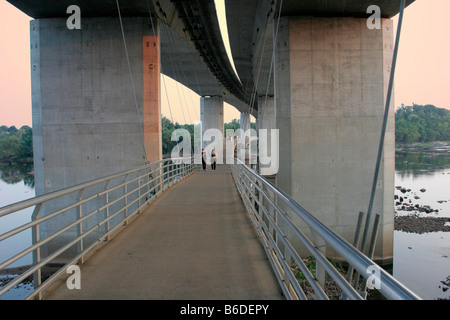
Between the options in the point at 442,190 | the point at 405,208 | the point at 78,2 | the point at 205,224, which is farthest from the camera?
the point at 442,190

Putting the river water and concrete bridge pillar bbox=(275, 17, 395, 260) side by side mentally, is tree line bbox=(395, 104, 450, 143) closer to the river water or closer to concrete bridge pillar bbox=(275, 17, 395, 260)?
the river water

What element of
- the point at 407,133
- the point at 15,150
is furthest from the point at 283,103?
the point at 15,150

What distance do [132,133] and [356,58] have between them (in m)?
11.3

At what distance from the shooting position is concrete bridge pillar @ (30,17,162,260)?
16.2m

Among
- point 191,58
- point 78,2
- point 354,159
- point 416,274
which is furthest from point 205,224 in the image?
point 191,58

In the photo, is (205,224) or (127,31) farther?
(127,31)

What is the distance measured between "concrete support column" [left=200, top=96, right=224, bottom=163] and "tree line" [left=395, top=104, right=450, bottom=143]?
6847 cm

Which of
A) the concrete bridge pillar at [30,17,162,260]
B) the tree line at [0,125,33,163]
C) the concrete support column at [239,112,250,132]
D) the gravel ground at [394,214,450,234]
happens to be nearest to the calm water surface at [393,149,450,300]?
the gravel ground at [394,214,450,234]

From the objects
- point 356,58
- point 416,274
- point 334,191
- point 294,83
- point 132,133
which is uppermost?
point 356,58

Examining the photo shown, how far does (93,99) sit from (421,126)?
341ft

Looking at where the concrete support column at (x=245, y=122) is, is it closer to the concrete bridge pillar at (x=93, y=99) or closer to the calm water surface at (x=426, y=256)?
the calm water surface at (x=426, y=256)

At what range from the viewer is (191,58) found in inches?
1073

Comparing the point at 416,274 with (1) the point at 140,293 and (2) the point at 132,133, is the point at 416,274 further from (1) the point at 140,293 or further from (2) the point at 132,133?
(1) the point at 140,293

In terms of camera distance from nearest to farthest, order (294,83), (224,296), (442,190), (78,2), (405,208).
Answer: (224,296) < (78,2) < (294,83) < (405,208) < (442,190)
